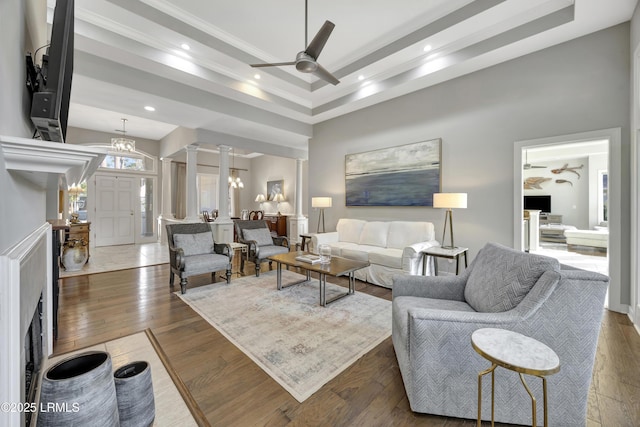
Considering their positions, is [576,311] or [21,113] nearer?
[21,113]

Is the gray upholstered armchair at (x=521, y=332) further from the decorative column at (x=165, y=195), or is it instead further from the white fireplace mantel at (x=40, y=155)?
the decorative column at (x=165, y=195)

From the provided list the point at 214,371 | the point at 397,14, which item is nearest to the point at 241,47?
the point at 397,14

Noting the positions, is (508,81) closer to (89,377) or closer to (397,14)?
(397,14)

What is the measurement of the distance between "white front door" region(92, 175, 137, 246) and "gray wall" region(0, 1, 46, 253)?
7.42 meters

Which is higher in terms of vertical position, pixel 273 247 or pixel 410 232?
pixel 410 232

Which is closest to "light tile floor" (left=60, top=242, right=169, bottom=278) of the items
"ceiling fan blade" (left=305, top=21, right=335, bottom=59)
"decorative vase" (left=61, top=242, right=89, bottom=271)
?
"decorative vase" (left=61, top=242, right=89, bottom=271)

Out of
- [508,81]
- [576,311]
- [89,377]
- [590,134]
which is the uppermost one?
[508,81]

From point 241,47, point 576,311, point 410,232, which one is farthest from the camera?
point 410,232

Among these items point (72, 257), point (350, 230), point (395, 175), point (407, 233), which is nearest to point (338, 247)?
point (350, 230)

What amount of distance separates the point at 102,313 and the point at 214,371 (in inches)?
73.8

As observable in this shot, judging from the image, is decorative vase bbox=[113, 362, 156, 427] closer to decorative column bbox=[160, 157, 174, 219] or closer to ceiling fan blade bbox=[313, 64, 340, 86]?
ceiling fan blade bbox=[313, 64, 340, 86]

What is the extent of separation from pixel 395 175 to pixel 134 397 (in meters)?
4.38

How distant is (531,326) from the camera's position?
1.37m

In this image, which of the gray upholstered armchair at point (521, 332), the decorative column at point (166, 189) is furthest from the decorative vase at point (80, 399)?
the decorative column at point (166, 189)
